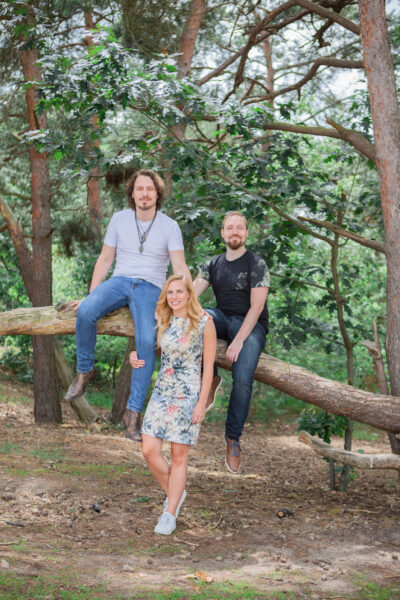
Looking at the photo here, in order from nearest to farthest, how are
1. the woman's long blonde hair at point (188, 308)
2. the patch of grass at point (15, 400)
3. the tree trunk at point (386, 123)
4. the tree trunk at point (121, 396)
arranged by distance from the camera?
the woman's long blonde hair at point (188, 308) < the tree trunk at point (386, 123) < the tree trunk at point (121, 396) < the patch of grass at point (15, 400)

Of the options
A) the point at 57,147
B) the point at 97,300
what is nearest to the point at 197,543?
the point at 97,300

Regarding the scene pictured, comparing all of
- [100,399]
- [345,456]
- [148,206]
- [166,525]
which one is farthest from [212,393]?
[100,399]

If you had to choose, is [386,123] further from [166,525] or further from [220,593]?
[220,593]

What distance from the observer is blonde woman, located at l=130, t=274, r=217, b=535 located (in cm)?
432

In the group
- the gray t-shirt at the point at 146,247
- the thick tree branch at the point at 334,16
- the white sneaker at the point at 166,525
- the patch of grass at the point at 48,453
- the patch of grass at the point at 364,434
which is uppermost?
the thick tree branch at the point at 334,16

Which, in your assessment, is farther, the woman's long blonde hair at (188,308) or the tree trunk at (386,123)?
the tree trunk at (386,123)

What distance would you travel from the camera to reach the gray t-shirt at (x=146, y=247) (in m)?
4.85

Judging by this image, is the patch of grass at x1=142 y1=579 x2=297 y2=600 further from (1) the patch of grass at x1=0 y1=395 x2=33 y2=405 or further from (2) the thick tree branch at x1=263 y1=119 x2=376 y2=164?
(1) the patch of grass at x1=0 y1=395 x2=33 y2=405

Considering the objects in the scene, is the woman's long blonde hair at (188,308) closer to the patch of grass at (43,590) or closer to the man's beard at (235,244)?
the man's beard at (235,244)

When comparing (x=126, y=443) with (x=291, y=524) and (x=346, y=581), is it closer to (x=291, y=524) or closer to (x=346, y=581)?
(x=291, y=524)

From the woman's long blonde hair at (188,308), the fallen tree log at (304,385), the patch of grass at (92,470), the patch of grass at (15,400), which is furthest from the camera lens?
the patch of grass at (15,400)

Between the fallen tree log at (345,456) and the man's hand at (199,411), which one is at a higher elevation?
the man's hand at (199,411)

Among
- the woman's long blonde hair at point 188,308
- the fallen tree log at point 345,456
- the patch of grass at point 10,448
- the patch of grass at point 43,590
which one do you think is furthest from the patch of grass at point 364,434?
the patch of grass at point 43,590

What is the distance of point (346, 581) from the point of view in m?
4.02
